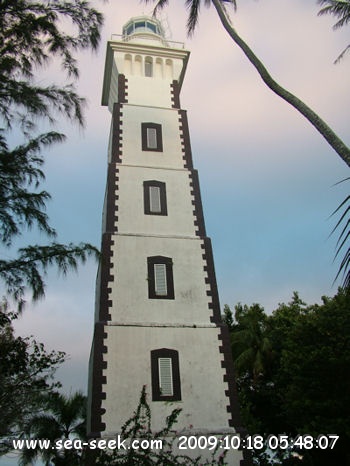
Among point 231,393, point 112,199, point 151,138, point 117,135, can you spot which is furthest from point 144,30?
point 231,393

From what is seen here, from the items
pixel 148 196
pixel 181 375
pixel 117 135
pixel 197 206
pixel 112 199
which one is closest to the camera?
pixel 181 375

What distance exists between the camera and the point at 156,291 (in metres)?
14.7

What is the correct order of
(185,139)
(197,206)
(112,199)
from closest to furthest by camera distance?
(112,199) → (197,206) → (185,139)

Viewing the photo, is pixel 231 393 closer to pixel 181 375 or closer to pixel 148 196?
pixel 181 375

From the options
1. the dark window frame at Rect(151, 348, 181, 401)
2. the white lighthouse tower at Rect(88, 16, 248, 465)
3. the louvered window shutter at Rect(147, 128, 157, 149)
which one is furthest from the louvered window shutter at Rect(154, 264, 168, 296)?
the louvered window shutter at Rect(147, 128, 157, 149)

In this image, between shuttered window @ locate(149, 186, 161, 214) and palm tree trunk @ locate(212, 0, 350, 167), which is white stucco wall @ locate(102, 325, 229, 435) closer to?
shuttered window @ locate(149, 186, 161, 214)

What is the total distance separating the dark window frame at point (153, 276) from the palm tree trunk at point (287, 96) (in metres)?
7.21

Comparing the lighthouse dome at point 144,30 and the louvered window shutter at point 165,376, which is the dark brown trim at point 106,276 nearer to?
the louvered window shutter at point 165,376

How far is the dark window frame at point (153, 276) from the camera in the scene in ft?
47.9

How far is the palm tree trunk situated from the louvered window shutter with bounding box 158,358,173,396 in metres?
8.16

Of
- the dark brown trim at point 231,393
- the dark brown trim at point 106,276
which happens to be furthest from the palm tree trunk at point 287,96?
the dark brown trim at point 231,393

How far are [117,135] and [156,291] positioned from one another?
7.82m

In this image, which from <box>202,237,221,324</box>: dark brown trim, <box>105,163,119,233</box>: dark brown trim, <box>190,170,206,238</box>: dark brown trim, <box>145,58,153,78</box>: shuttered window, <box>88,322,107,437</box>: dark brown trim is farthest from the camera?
<box>145,58,153,78</box>: shuttered window

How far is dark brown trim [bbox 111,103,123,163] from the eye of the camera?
18.2 meters
